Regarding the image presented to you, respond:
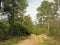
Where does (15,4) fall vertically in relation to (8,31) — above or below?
above

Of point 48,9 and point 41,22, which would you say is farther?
point 41,22

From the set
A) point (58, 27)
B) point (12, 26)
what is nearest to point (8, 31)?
point (12, 26)

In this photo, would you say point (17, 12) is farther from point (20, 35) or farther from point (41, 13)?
point (41, 13)

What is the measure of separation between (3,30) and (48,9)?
29169 mm

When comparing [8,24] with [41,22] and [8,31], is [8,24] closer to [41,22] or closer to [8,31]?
[8,31]

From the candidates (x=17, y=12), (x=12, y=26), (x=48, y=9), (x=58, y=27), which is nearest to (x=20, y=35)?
(x=12, y=26)

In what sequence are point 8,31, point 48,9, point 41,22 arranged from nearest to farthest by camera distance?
point 8,31, point 48,9, point 41,22

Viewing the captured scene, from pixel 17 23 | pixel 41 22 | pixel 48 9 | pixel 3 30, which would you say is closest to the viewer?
pixel 3 30

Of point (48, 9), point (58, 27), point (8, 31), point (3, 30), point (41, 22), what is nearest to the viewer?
point (58, 27)

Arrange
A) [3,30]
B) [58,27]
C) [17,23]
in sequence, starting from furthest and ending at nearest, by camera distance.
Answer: [17,23], [3,30], [58,27]

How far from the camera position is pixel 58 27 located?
94.4 feet

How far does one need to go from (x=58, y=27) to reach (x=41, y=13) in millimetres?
31496

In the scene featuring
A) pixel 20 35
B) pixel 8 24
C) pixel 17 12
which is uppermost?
pixel 17 12

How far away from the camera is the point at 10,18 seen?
115 ft
